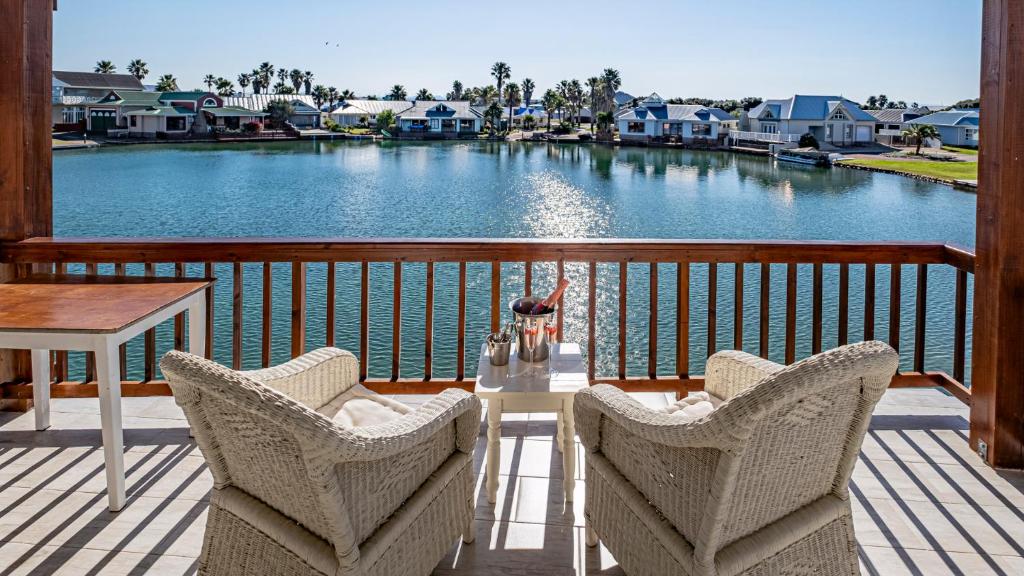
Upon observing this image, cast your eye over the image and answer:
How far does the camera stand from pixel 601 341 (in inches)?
356

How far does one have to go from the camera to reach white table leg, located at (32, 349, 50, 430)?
2879 millimetres

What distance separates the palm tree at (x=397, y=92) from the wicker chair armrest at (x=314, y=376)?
227 feet

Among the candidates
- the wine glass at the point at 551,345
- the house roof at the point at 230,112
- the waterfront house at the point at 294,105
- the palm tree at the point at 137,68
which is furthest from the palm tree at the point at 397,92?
Result: the wine glass at the point at 551,345

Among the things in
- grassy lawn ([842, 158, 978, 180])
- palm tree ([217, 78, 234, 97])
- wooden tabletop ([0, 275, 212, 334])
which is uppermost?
palm tree ([217, 78, 234, 97])

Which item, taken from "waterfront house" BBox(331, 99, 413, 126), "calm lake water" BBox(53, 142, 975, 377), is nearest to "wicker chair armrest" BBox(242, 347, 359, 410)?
"calm lake water" BBox(53, 142, 975, 377)

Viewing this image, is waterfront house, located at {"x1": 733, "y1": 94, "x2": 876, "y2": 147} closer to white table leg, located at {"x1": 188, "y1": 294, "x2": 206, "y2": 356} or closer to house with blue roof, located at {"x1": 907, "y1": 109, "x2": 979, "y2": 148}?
house with blue roof, located at {"x1": 907, "y1": 109, "x2": 979, "y2": 148}

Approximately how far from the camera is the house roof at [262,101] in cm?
→ 5403

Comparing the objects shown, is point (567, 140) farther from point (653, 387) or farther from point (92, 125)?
point (653, 387)

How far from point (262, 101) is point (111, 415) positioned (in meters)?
58.4

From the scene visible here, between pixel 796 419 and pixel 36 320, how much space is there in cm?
217

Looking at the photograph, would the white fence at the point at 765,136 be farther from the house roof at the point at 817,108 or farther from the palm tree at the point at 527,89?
the palm tree at the point at 527,89

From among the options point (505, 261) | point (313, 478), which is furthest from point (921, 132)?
point (313, 478)

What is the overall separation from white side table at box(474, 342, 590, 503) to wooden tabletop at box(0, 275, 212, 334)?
1.12 metres

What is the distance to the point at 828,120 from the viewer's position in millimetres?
46188
